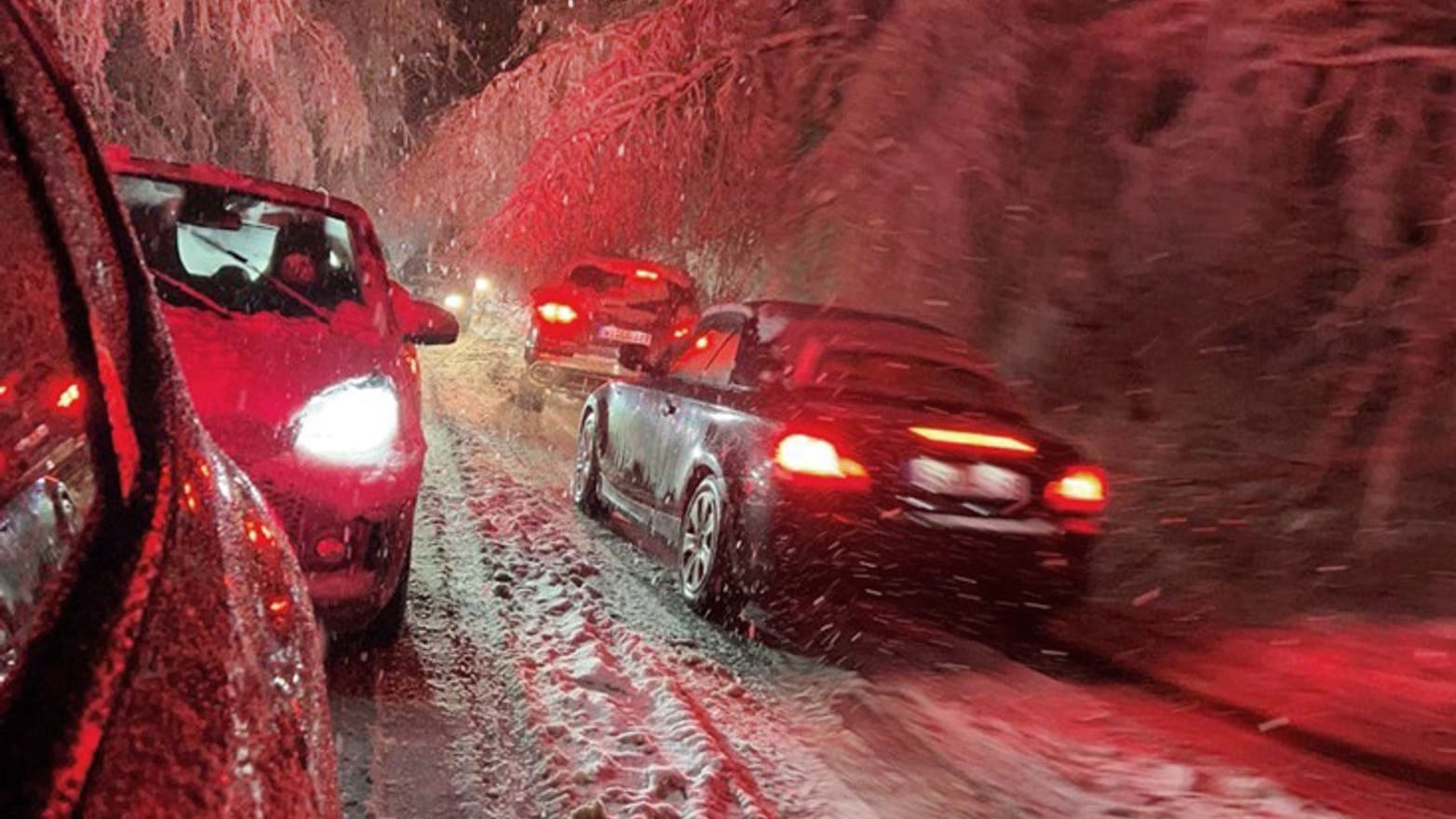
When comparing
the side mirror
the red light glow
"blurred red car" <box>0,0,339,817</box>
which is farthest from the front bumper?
the red light glow

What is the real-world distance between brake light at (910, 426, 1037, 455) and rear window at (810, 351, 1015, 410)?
1.11ft

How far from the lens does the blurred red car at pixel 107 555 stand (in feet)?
4.50

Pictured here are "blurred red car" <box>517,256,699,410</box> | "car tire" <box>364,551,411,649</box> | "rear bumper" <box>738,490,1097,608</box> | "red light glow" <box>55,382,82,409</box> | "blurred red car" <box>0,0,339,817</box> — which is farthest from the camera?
"blurred red car" <box>517,256,699,410</box>

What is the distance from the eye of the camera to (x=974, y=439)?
18.9 ft

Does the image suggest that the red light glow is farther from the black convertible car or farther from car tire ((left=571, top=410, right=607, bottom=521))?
car tire ((left=571, top=410, right=607, bottom=521))

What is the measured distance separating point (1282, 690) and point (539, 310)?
9.65 m

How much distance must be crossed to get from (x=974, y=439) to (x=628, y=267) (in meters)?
9.08

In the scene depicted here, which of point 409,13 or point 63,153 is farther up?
point 409,13

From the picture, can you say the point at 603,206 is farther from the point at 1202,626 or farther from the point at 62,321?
the point at 62,321

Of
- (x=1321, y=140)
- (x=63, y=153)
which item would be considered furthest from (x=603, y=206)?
(x=63, y=153)

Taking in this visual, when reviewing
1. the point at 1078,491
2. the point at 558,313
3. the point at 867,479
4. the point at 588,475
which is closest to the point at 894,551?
the point at 867,479

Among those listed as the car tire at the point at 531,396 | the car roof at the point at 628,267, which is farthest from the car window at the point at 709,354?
the car tire at the point at 531,396

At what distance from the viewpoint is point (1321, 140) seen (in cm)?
925

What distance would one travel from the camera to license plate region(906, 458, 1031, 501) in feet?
18.5
